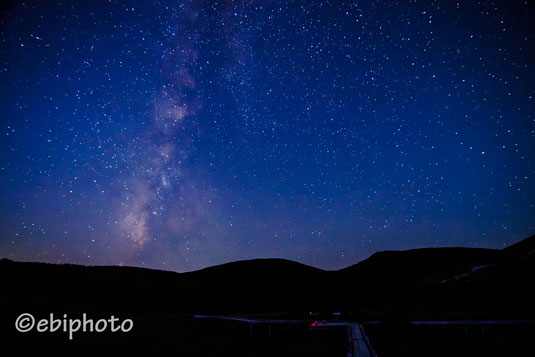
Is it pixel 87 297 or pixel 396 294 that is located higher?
pixel 87 297

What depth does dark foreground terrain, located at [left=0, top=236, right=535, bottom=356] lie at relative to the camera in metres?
11.1

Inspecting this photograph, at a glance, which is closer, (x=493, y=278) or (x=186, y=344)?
(x=186, y=344)

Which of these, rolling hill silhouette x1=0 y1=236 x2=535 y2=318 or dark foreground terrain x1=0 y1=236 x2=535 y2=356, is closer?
dark foreground terrain x1=0 y1=236 x2=535 y2=356

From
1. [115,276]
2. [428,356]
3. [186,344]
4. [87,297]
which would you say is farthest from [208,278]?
[428,356]

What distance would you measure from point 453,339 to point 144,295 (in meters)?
38.7

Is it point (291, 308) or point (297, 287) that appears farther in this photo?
point (297, 287)

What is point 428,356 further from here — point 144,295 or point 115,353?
point 144,295

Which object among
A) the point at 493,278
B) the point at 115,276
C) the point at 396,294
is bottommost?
the point at 396,294

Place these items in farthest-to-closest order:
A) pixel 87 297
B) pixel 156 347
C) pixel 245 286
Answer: pixel 245 286 → pixel 87 297 → pixel 156 347

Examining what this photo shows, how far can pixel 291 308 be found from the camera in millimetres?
22703

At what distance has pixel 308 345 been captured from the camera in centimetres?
1121

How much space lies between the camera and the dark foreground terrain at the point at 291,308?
1112 cm

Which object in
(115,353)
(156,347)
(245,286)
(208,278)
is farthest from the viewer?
(208,278)

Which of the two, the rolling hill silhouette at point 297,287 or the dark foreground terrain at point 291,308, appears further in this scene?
the rolling hill silhouette at point 297,287
